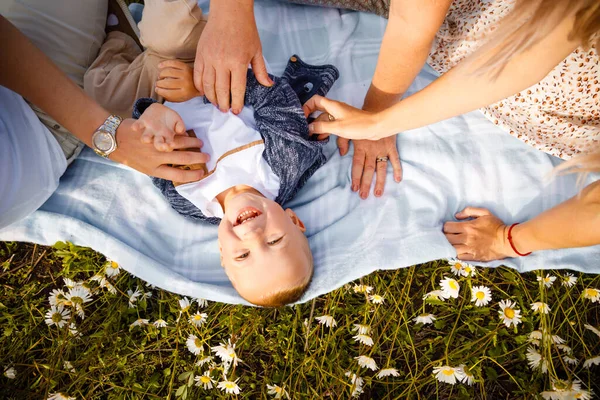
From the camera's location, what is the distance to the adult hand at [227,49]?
1.55m

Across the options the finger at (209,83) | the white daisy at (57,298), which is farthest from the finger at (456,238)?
the white daisy at (57,298)

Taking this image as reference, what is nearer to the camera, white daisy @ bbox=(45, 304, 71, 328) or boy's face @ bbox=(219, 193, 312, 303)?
boy's face @ bbox=(219, 193, 312, 303)

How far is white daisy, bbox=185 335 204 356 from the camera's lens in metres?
1.72

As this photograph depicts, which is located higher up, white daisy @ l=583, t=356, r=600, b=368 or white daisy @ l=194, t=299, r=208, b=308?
white daisy @ l=583, t=356, r=600, b=368

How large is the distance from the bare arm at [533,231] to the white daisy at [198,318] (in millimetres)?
1111

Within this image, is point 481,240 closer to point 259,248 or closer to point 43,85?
point 259,248

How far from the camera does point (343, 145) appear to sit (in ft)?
6.44

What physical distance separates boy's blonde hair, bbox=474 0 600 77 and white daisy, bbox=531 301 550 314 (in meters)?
1.17

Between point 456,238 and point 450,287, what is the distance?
213 millimetres

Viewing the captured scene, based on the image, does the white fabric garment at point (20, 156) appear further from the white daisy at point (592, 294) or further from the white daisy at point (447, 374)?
the white daisy at point (592, 294)

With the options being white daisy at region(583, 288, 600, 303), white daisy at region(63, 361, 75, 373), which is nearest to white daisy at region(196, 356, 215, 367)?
white daisy at region(63, 361, 75, 373)

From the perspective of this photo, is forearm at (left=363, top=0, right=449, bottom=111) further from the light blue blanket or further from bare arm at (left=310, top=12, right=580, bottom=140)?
the light blue blanket

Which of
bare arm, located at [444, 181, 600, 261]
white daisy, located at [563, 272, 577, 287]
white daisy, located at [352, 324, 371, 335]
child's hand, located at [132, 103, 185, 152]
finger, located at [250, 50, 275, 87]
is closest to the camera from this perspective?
bare arm, located at [444, 181, 600, 261]

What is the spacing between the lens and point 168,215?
6.37 ft
